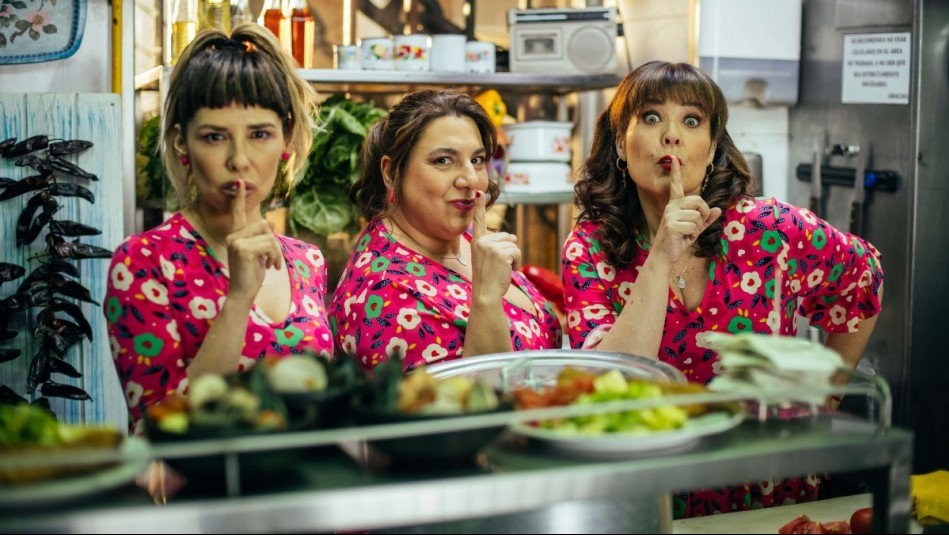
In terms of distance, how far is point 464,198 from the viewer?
7.74 feet

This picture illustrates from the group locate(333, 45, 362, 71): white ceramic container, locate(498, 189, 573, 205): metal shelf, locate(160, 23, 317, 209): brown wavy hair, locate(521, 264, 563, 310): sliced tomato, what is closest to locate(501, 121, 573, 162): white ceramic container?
locate(498, 189, 573, 205): metal shelf

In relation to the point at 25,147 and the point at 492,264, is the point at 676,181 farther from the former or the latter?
the point at 25,147

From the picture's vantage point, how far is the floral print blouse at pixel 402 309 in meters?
2.22

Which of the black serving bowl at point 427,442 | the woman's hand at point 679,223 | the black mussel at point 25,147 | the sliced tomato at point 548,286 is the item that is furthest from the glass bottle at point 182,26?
the black serving bowl at point 427,442

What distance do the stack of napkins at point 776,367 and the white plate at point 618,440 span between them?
13 centimetres

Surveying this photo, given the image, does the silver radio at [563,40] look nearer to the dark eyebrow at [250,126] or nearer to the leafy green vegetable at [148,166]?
the leafy green vegetable at [148,166]

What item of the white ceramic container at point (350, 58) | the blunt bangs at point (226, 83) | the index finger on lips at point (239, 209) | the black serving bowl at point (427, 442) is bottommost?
the black serving bowl at point (427, 442)

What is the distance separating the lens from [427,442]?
1275 mm

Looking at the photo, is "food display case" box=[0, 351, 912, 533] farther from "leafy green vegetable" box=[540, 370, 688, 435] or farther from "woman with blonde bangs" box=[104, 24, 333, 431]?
"woman with blonde bangs" box=[104, 24, 333, 431]

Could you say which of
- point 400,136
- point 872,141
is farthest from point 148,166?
point 872,141

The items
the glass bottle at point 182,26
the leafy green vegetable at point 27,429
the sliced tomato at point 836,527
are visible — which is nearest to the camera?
the leafy green vegetable at point 27,429

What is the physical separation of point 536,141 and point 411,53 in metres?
0.63

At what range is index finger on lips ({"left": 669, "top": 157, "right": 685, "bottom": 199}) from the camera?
7.48 feet

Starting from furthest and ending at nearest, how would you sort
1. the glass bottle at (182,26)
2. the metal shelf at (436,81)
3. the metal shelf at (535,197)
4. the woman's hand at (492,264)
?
the metal shelf at (535,197) → the metal shelf at (436,81) → the glass bottle at (182,26) → the woman's hand at (492,264)
